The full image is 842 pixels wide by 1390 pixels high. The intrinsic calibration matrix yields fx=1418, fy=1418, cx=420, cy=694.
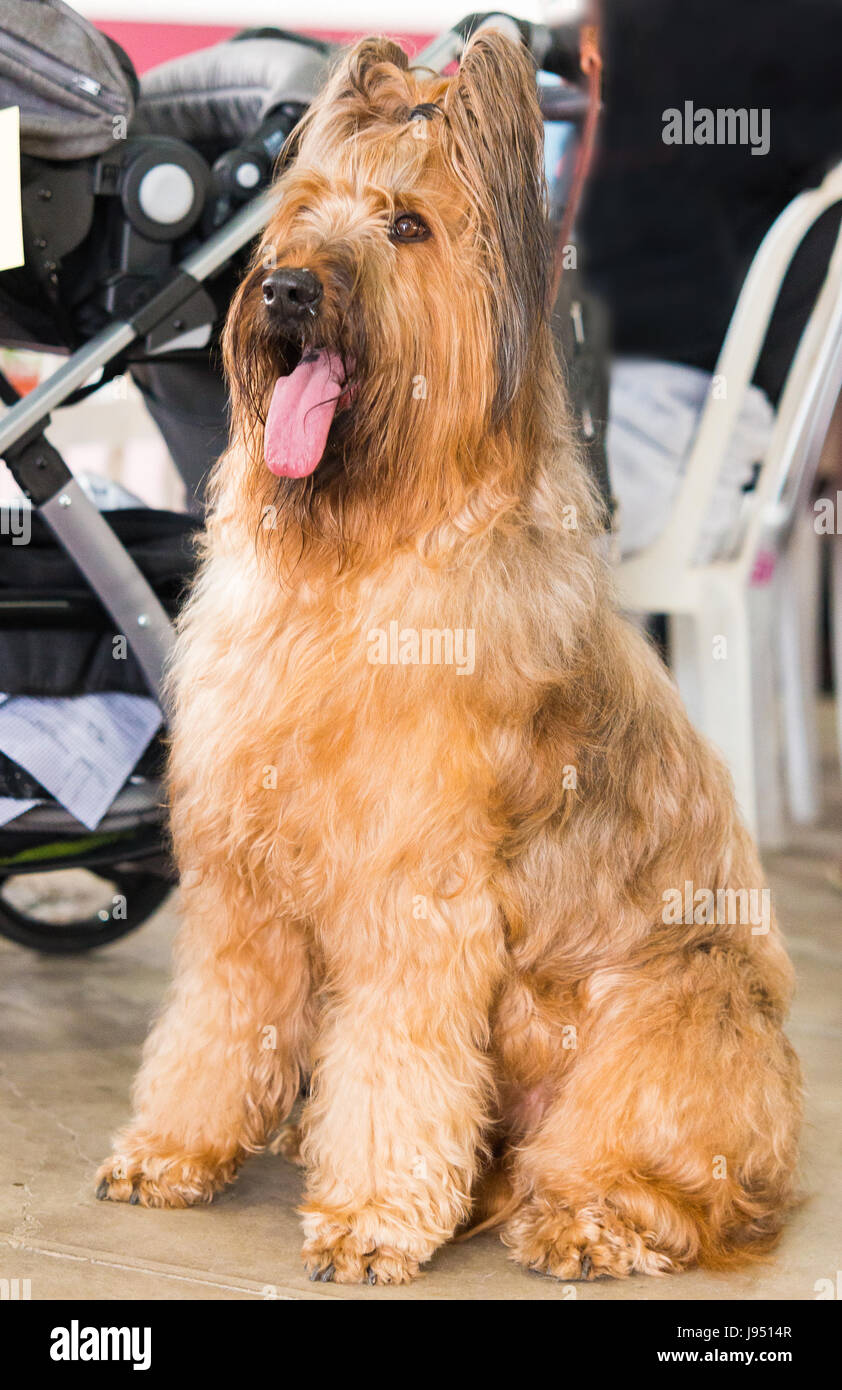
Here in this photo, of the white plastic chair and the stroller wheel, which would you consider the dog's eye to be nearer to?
the stroller wheel

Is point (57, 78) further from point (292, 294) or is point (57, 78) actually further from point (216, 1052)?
point (216, 1052)

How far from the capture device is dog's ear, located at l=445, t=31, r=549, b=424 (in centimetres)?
200

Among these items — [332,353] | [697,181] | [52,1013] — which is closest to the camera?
[332,353]

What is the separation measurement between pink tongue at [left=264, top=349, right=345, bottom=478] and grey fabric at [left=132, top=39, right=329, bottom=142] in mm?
1167

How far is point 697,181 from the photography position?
5398 millimetres

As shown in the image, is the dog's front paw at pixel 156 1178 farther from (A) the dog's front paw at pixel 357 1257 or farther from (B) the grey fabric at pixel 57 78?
(B) the grey fabric at pixel 57 78

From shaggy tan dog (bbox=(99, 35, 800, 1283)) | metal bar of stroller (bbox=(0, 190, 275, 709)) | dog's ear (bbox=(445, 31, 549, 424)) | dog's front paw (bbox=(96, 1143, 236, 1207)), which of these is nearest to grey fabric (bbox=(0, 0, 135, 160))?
metal bar of stroller (bbox=(0, 190, 275, 709))

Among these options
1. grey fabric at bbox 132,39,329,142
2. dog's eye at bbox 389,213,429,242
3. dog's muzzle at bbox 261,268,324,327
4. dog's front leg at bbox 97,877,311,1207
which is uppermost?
grey fabric at bbox 132,39,329,142

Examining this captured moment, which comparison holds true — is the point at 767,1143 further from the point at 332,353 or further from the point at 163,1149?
the point at 332,353

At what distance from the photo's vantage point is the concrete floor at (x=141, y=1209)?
212 cm

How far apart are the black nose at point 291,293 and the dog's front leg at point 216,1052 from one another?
92cm

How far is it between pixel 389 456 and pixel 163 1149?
48.0 inches

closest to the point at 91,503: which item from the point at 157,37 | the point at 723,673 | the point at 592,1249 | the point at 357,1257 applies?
the point at 357,1257

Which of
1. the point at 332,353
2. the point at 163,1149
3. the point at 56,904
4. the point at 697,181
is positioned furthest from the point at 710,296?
the point at 163,1149
